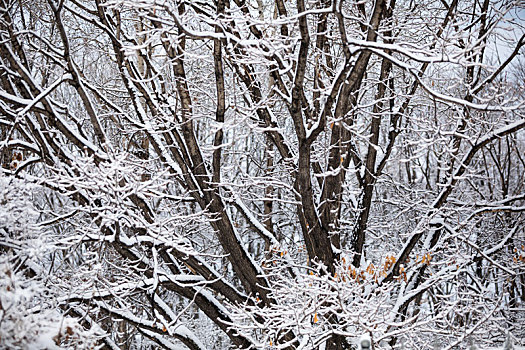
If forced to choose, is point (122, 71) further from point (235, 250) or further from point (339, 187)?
point (339, 187)

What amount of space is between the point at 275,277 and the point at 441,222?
2.46 m

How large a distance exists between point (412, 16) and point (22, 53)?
538 cm

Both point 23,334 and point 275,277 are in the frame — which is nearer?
point 23,334

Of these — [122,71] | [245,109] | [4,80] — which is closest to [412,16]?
[245,109]

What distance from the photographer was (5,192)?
314cm

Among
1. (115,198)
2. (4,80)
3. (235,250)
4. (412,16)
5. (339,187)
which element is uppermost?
(412,16)

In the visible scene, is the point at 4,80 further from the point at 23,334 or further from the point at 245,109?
the point at 23,334

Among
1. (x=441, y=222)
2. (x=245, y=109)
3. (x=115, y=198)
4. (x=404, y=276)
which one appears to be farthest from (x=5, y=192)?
(x=441, y=222)

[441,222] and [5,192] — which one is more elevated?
[5,192]

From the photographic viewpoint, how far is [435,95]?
13.4ft

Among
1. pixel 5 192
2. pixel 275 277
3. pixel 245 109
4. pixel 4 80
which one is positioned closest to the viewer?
pixel 5 192

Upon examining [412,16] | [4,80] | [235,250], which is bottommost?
[235,250]

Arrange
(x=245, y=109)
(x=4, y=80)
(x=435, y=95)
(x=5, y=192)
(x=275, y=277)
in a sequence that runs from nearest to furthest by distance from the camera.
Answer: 1. (x=5, y=192)
2. (x=435, y=95)
3. (x=245, y=109)
4. (x=4, y=80)
5. (x=275, y=277)

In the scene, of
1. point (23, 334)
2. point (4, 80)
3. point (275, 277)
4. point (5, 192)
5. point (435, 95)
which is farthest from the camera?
point (275, 277)
